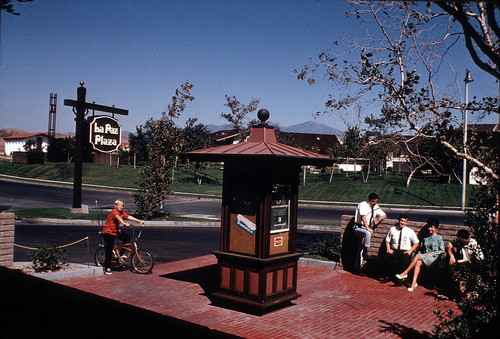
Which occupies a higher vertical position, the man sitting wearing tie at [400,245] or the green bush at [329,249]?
the man sitting wearing tie at [400,245]

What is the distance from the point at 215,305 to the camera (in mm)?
7973

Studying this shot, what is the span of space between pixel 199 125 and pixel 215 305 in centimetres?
5258

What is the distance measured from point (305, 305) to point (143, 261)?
4.25 meters

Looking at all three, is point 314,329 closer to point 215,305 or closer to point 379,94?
point 215,305

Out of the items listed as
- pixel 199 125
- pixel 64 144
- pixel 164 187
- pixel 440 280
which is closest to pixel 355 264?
pixel 440 280

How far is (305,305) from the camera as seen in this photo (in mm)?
8086

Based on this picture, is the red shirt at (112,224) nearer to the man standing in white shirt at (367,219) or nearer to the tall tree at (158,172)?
the man standing in white shirt at (367,219)

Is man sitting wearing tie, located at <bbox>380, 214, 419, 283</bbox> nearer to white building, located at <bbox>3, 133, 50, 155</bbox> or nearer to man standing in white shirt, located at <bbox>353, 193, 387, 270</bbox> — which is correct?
man standing in white shirt, located at <bbox>353, 193, 387, 270</bbox>

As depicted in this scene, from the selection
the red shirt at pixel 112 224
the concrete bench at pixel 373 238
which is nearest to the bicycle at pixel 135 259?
the red shirt at pixel 112 224

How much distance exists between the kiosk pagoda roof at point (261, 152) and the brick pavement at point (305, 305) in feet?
8.77

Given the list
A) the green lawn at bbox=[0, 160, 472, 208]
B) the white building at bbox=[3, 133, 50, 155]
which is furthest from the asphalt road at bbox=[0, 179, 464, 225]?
the white building at bbox=[3, 133, 50, 155]

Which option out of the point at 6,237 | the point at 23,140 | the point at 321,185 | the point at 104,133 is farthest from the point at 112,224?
the point at 23,140

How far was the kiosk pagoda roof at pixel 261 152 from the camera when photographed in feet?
23.8

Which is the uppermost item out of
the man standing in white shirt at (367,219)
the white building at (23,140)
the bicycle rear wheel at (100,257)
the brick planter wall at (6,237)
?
the white building at (23,140)
